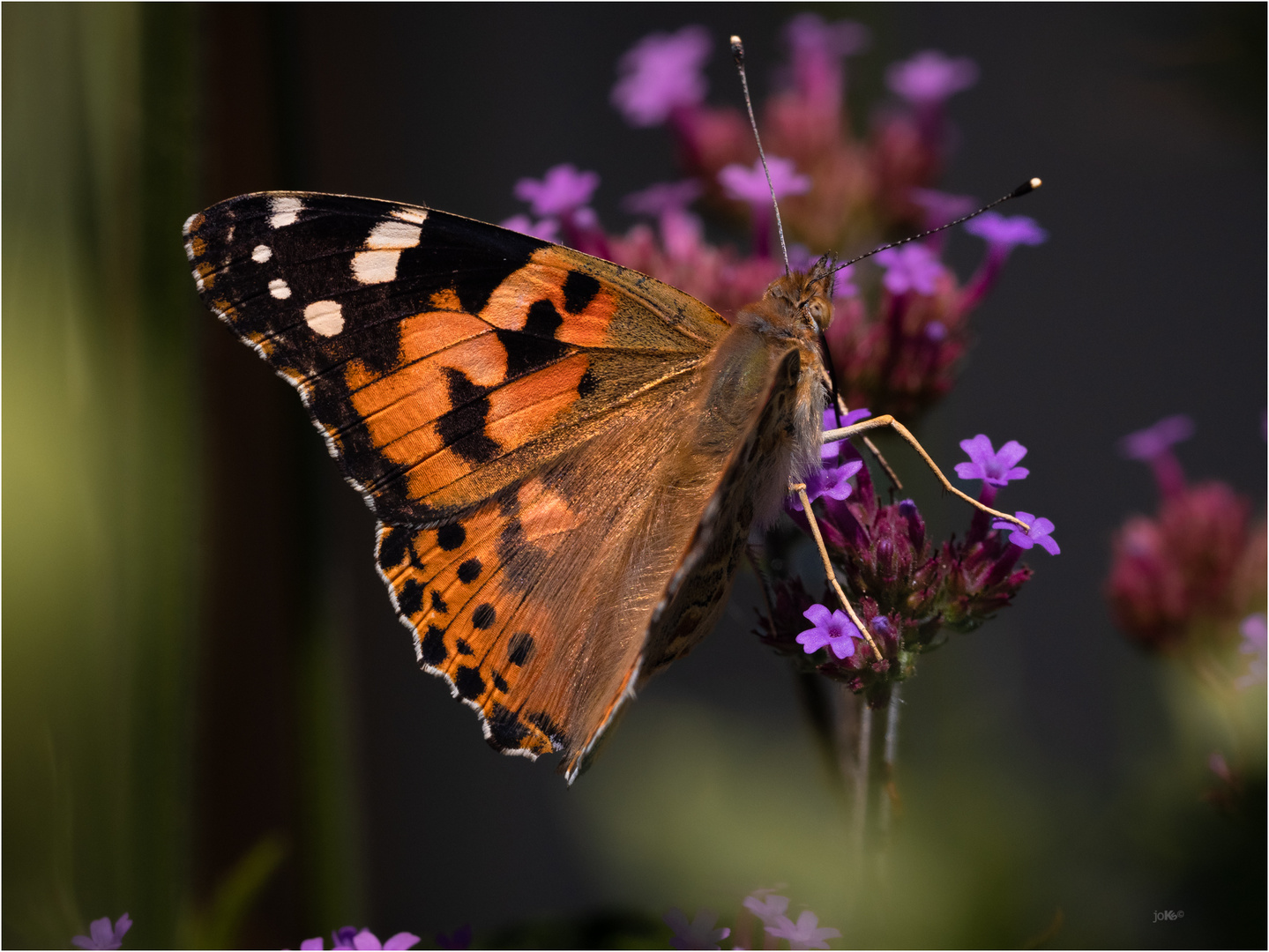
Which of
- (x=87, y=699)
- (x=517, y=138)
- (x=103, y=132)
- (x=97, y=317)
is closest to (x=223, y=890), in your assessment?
(x=87, y=699)

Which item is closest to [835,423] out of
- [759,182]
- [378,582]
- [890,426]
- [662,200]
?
[890,426]

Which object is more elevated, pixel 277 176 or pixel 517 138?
pixel 517 138

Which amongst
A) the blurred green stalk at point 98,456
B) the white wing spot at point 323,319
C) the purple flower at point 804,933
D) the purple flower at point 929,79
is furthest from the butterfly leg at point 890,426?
the purple flower at point 929,79

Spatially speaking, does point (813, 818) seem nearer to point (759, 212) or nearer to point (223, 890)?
point (223, 890)

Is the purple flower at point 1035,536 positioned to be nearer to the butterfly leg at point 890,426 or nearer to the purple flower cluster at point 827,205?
the butterfly leg at point 890,426

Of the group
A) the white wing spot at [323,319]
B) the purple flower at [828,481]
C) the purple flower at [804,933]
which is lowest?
the purple flower at [804,933]

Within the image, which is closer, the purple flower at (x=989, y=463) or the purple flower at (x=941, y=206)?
the purple flower at (x=989, y=463)

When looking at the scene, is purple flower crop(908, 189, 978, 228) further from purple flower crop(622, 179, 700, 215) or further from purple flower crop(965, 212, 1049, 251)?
purple flower crop(622, 179, 700, 215)

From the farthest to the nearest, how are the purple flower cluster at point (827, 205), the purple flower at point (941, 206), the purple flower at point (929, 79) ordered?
the purple flower at point (929, 79) < the purple flower at point (941, 206) < the purple flower cluster at point (827, 205)
